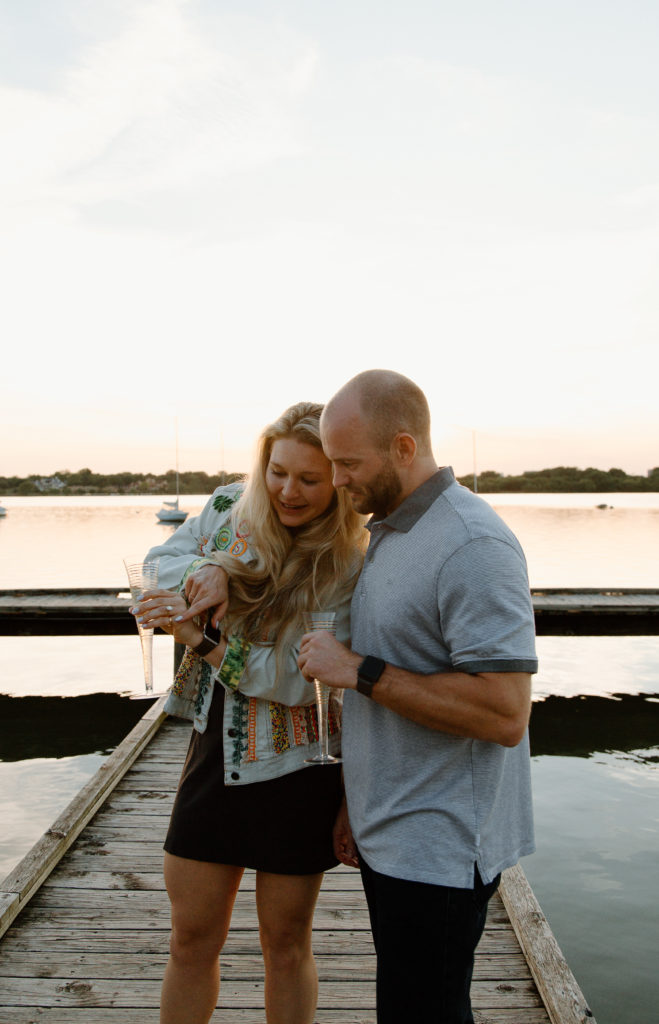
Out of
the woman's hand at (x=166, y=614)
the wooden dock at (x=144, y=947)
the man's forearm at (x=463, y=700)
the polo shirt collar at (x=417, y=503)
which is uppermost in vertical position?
the polo shirt collar at (x=417, y=503)

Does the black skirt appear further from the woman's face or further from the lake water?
the lake water

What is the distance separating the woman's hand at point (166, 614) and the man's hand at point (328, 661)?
14.4 inches

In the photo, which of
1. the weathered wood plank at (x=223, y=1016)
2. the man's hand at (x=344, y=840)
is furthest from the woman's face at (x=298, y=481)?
the weathered wood plank at (x=223, y=1016)

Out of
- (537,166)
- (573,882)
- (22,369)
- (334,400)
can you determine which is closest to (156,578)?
(334,400)

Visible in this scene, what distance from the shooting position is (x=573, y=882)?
18.6ft

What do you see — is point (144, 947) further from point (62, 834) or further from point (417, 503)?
point (417, 503)

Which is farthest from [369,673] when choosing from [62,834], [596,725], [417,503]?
[596,725]

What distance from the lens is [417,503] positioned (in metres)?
1.63

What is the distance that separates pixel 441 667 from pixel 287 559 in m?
0.63

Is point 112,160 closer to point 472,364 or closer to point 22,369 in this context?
point 472,364

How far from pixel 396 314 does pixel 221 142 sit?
27.0ft

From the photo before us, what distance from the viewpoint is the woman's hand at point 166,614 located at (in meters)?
1.90

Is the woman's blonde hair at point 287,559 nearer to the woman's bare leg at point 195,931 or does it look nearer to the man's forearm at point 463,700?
the man's forearm at point 463,700

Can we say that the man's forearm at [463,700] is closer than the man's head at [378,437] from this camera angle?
Yes
